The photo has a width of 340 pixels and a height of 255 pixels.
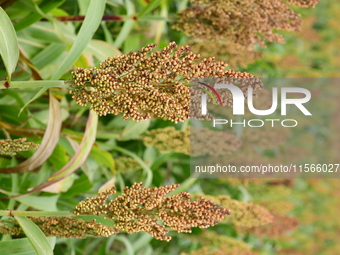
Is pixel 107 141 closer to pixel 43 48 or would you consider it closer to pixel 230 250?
pixel 43 48

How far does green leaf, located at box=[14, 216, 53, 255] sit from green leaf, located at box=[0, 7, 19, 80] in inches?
12.8

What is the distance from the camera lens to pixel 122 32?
5.24 feet

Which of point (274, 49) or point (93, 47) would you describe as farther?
point (274, 49)

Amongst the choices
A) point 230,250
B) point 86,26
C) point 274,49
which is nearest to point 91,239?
point 230,250

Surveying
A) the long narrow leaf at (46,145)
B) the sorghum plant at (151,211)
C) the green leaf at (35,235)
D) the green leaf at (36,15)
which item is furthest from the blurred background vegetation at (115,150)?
the sorghum plant at (151,211)

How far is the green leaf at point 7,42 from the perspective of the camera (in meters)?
0.81

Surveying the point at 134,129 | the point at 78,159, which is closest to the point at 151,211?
the point at 78,159

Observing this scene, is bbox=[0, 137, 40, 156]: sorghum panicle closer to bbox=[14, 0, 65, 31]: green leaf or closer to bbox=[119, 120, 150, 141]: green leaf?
bbox=[14, 0, 65, 31]: green leaf

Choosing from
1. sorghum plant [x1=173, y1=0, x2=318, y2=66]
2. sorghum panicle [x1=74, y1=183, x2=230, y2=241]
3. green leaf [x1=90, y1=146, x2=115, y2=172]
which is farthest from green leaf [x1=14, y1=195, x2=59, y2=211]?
sorghum plant [x1=173, y1=0, x2=318, y2=66]

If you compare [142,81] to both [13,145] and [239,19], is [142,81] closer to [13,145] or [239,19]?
[13,145]

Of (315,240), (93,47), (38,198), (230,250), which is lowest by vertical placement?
(315,240)

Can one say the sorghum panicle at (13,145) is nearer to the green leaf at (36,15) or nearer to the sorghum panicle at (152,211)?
the sorghum panicle at (152,211)

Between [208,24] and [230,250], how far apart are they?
1164 mm

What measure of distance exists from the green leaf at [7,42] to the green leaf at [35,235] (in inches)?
12.8
